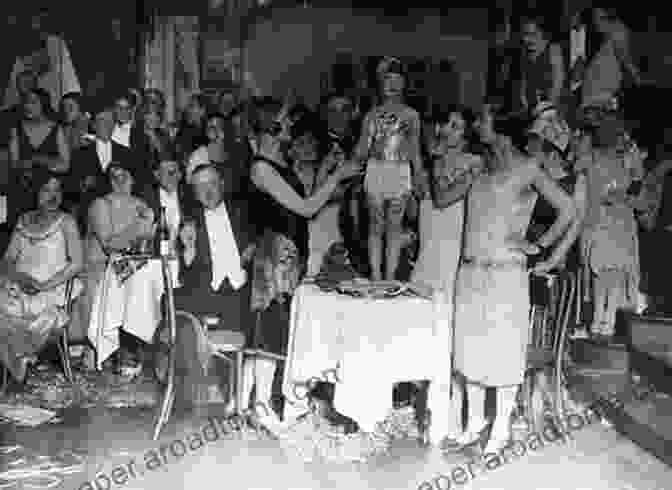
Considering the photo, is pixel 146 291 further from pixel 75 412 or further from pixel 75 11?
pixel 75 11

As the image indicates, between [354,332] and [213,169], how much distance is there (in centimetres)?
162

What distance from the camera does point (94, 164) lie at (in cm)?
638

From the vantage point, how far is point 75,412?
17.6ft

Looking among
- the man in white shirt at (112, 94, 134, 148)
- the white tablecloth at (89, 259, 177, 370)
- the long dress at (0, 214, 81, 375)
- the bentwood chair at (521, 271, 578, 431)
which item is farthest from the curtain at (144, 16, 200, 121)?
the bentwood chair at (521, 271, 578, 431)

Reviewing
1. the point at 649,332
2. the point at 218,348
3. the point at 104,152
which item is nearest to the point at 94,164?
the point at 104,152

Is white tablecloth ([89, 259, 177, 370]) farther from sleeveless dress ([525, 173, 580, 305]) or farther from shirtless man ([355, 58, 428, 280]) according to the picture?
sleeveless dress ([525, 173, 580, 305])

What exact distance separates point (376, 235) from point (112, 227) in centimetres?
212

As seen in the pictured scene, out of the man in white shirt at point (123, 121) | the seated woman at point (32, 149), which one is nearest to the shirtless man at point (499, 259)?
the man in white shirt at point (123, 121)

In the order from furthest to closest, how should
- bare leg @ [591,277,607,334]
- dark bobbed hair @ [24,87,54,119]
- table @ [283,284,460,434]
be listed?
dark bobbed hair @ [24,87,54,119] < bare leg @ [591,277,607,334] < table @ [283,284,460,434]

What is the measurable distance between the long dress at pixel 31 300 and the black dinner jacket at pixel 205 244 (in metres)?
1.22

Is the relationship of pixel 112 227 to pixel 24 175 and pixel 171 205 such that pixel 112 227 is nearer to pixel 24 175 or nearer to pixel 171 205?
pixel 171 205

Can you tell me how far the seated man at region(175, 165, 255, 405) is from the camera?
509cm

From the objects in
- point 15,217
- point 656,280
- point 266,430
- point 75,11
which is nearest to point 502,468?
point 266,430

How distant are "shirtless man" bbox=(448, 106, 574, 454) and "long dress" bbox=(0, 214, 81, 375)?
9.39 feet
